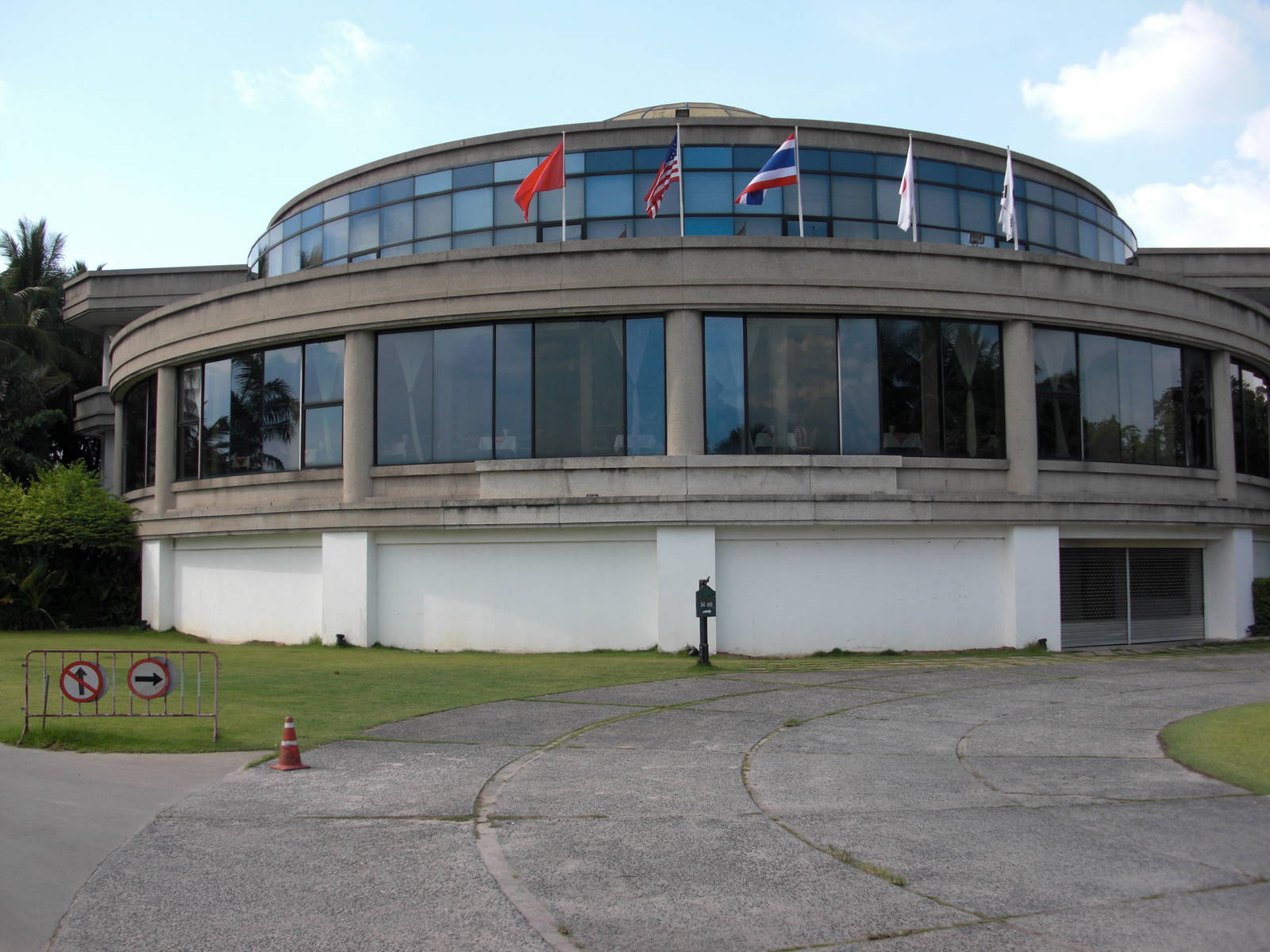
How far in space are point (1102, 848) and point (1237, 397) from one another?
22.3 metres

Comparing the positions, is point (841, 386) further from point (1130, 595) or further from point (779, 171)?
point (1130, 595)

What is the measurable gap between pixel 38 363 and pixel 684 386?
95.5ft

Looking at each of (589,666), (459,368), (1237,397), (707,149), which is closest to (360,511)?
(459,368)

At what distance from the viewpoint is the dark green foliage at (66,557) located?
2583cm

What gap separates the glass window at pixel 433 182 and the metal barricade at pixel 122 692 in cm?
1435

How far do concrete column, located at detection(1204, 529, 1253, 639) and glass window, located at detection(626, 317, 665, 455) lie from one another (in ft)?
43.9

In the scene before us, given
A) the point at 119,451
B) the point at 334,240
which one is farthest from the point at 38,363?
the point at 334,240

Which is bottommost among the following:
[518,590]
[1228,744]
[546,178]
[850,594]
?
[1228,744]

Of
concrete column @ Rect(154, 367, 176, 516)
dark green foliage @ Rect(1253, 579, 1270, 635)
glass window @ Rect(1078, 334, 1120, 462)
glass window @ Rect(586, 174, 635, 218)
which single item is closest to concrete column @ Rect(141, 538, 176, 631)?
concrete column @ Rect(154, 367, 176, 516)

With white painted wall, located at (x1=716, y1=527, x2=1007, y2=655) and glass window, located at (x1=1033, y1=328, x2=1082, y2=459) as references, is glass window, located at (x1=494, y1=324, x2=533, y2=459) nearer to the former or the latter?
white painted wall, located at (x1=716, y1=527, x2=1007, y2=655)

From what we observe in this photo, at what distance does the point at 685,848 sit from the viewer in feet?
23.7

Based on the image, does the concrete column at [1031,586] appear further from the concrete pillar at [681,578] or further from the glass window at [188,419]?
the glass window at [188,419]

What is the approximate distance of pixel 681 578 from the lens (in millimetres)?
19531

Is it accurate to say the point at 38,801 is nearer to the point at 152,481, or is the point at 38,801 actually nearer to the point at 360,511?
the point at 360,511
